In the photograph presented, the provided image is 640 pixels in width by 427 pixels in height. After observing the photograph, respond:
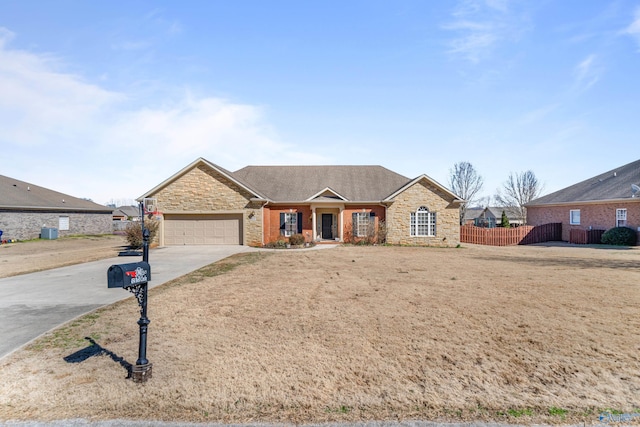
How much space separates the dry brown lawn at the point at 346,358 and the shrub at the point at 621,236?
1877 centimetres

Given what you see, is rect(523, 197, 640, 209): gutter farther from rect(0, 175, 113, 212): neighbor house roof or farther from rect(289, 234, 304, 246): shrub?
rect(0, 175, 113, 212): neighbor house roof

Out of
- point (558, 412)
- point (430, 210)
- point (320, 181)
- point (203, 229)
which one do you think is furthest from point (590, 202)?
point (558, 412)

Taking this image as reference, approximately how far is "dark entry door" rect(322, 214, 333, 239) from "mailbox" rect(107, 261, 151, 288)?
71.0ft

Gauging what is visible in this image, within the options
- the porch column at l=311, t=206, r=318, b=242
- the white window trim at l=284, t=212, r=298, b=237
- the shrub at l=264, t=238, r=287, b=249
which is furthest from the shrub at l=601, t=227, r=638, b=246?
the shrub at l=264, t=238, r=287, b=249

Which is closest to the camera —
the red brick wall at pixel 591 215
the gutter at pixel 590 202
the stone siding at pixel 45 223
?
the gutter at pixel 590 202

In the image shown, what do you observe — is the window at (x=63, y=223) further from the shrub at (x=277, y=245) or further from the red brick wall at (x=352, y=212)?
the red brick wall at (x=352, y=212)

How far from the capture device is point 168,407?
387 centimetres

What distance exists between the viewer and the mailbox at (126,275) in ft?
13.3

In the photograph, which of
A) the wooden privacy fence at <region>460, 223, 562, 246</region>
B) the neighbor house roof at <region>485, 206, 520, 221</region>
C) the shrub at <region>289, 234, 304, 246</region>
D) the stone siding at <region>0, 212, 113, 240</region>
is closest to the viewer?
the shrub at <region>289, 234, 304, 246</region>

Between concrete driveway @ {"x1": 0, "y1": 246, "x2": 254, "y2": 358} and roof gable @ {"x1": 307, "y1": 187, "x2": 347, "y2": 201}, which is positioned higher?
roof gable @ {"x1": 307, "y1": 187, "x2": 347, "y2": 201}

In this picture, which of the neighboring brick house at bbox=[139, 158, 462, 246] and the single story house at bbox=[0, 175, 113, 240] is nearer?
the neighboring brick house at bbox=[139, 158, 462, 246]

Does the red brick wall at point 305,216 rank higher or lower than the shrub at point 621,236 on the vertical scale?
higher

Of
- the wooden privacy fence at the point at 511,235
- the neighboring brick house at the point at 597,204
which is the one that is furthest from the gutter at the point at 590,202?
the wooden privacy fence at the point at 511,235

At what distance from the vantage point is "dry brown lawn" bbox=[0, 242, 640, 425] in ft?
12.7
